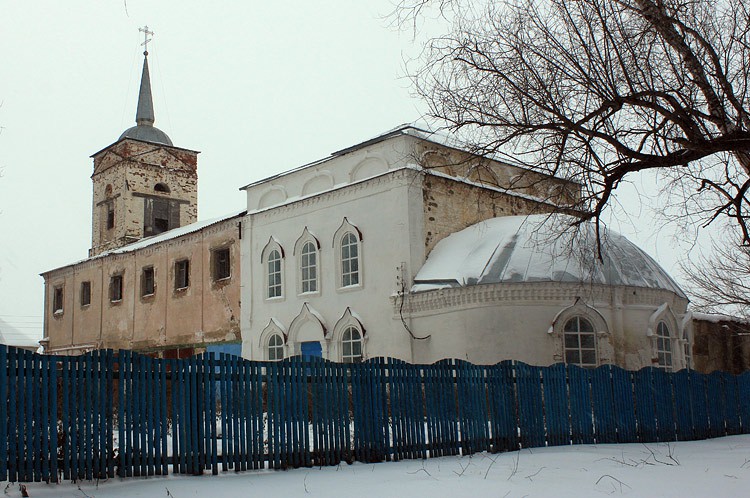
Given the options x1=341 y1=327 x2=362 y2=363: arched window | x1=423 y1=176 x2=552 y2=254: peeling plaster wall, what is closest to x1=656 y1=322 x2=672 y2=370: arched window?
x1=423 y1=176 x2=552 y2=254: peeling plaster wall

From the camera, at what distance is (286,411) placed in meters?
9.25

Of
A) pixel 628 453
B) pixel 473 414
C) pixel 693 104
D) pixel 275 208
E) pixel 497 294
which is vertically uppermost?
pixel 275 208

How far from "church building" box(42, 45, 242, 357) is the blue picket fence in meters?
12.8

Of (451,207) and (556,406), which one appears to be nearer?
(556,406)

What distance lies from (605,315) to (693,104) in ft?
26.4

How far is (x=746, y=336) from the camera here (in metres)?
23.9

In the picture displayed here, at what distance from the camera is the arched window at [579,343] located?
664 inches

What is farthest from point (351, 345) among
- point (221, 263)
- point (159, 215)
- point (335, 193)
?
point (159, 215)

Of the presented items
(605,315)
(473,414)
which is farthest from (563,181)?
(605,315)

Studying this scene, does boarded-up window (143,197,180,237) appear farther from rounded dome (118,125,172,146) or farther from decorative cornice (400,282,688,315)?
decorative cornice (400,282,688,315)

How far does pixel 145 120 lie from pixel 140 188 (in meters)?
4.48

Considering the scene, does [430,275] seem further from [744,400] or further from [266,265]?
[744,400]

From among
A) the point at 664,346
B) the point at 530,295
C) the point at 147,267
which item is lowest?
the point at 664,346

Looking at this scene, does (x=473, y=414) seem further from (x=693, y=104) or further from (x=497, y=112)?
(x=693, y=104)
